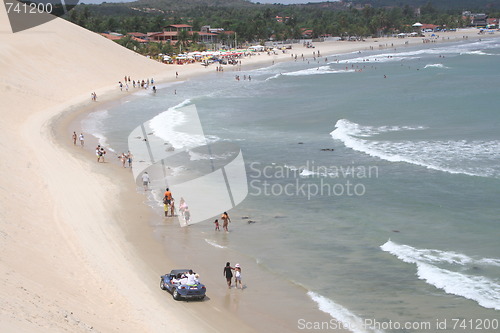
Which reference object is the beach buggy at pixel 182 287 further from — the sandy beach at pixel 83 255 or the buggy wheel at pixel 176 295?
the sandy beach at pixel 83 255

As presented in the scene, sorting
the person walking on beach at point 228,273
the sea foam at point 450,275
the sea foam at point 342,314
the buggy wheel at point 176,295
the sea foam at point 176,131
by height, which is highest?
the sea foam at point 176,131

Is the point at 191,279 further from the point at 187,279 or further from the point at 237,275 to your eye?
the point at 237,275

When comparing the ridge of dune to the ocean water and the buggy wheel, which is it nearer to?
the buggy wheel

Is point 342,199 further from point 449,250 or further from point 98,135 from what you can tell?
point 98,135

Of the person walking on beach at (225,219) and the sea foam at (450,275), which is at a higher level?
the person walking on beach at (225,219)

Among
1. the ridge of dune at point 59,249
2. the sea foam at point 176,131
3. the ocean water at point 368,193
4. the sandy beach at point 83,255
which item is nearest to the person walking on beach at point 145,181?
the sandy beach at point 83,255
